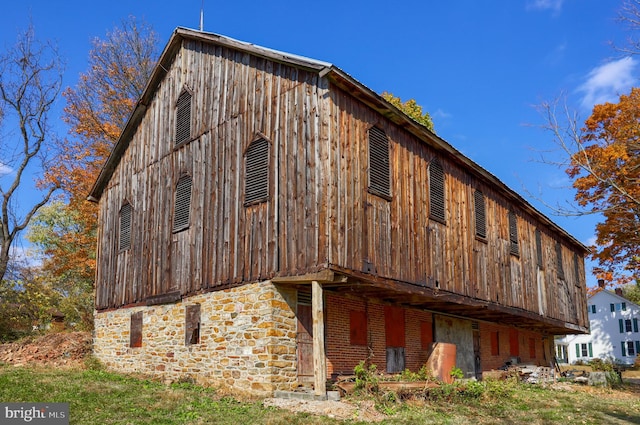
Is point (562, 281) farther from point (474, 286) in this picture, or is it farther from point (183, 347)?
point (183, 347)

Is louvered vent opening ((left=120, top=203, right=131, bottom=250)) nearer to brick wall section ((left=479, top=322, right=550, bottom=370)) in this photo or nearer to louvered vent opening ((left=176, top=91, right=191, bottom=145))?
louvered vent opening ((left=176, top=91, right=191, bottom=145))

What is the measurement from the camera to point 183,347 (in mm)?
16422

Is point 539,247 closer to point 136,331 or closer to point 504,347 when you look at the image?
point 504,347

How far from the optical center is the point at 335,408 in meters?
12.0

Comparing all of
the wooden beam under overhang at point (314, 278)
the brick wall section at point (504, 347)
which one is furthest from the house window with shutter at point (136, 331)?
the brick wall section at point (504, 347)

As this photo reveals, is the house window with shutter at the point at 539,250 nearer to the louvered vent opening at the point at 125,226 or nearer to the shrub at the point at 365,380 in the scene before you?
the shrub at the point at 365,380

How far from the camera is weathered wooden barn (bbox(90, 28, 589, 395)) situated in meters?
14.0

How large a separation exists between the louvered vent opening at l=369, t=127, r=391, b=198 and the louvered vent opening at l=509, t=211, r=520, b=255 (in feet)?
28.7

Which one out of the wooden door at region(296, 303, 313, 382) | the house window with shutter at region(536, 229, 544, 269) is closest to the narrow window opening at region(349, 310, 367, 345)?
the wooden door at region(296, 303, 313, 382)

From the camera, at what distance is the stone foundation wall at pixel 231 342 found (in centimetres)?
1376

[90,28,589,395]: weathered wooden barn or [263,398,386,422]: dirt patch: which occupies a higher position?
[90,28,589,395]: weathered wooden barn

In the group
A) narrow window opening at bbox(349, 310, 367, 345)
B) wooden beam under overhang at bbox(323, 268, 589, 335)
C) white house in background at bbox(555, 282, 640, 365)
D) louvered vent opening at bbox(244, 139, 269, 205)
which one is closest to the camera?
wooden beam under overhang at bbox(323, 268, 589, 335)

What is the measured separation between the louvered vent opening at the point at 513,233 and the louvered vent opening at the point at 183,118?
12105mm

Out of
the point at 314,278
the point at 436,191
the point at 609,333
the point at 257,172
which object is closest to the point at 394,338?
the point at 436,191
